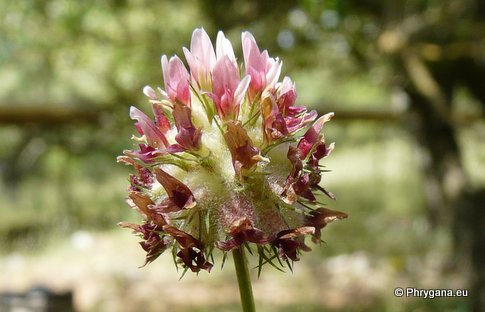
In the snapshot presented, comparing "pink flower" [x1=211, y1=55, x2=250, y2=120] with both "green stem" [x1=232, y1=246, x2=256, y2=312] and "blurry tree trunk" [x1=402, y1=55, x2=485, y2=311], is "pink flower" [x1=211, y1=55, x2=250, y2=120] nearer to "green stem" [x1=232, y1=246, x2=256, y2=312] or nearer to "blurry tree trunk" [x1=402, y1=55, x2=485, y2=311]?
"green stem" [x1=232, y1=246, x2=256, y2=312]

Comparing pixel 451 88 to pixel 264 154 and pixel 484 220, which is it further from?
pixel 264 154

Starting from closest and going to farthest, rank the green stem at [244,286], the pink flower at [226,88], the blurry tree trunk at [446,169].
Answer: the green stem at [244,286]
the pink flower at [226,88]
the blurry tree trunk at [446,169]

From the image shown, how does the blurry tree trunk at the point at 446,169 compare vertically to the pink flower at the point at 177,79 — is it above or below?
above

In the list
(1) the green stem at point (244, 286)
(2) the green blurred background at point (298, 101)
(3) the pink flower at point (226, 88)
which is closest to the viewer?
(1) the green stem at point (244, 286)

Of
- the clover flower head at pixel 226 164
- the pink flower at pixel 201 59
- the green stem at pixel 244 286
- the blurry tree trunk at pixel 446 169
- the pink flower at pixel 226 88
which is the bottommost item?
the green stem at pixel 244 286

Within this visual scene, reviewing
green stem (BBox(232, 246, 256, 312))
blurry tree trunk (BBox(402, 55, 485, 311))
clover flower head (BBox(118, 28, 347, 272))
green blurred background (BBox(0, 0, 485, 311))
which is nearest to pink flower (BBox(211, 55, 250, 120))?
clover flower head (BBox(118, 28, 347, 272))

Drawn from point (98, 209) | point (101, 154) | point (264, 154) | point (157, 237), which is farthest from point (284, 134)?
point (98, 209)

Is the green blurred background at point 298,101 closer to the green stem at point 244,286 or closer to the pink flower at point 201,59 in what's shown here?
the pink flower at point 201,59

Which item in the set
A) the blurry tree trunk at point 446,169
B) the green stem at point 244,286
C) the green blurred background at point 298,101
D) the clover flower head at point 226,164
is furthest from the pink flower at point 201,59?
the blurry tree trunk at point 446,169
